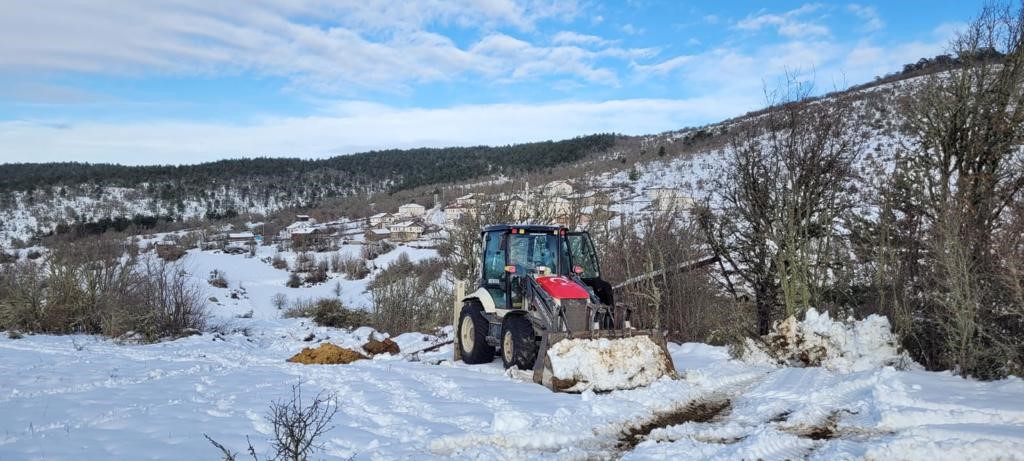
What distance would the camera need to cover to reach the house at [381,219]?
70.6 meters

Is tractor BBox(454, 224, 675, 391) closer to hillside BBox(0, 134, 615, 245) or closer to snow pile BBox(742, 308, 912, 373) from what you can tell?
snow pile BBox(742, 308, 912, 373)

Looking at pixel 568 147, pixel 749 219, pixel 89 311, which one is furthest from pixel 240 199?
pixel 749 219

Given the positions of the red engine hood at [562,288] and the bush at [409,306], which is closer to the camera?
the red engine hood at [562,288]

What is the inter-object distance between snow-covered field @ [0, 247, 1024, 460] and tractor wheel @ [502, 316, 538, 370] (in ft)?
1.22

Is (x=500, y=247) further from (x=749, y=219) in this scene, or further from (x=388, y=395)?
(x=749, y=219)

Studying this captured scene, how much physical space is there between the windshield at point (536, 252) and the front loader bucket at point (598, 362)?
6.19 ft

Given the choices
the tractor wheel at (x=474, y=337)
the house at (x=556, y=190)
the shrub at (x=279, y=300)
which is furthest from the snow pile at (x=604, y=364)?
the shrub at (x=279, y=300)

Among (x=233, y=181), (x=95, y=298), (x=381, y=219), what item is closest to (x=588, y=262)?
(x=95, y=298)

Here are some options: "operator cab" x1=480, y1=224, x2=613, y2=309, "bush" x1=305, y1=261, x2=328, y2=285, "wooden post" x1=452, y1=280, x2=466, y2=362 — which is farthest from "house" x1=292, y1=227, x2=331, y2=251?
"operator cab" x1=480, y1=224, x2=613, y2=309

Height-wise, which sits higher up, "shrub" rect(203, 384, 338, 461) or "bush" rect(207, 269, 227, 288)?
"shrub" rect(203, 384, 338, 461)

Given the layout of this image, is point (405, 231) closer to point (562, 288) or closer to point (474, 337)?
point (474, 337)

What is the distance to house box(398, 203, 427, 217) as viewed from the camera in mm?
67838

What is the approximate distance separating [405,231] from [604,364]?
5534 centimetres

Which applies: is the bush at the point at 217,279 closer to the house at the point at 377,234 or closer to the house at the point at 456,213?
the house at the point at 377,234
